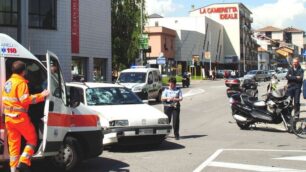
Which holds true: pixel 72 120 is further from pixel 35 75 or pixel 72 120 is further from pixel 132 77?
pixel 132 77

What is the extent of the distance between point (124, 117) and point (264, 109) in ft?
16.9

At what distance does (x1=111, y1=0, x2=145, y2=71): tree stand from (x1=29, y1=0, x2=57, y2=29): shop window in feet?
51.3

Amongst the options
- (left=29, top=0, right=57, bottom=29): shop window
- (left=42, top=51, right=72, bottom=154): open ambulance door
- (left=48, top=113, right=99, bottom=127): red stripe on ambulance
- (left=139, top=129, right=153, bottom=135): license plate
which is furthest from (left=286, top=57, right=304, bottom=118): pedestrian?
(left=29, top=0, right=57, bottom=29): shop window

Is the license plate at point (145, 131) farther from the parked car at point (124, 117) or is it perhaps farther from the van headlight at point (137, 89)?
the van headlight at point (137, 89)

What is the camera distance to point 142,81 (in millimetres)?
25375

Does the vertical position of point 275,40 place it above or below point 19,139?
above

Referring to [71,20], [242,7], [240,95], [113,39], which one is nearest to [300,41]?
[242,7]

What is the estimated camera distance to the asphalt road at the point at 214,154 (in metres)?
9.13

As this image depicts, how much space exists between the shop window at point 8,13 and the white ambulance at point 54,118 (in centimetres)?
2071

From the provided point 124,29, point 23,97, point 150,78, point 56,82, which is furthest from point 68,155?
point 124,29

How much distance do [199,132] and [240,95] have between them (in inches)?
69.2

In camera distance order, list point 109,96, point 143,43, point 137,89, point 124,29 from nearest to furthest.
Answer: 1. point 109,96
2. point 137,89
3. point 143,43
4. point 124,29

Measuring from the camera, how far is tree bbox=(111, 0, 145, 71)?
4641cm

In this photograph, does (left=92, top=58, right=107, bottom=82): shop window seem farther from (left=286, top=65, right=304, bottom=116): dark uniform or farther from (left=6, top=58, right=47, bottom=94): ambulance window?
(left=6, top=58, right=47, bottom=94): ambulance window
